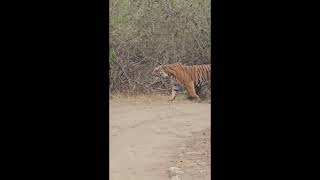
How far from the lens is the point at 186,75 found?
9.52m

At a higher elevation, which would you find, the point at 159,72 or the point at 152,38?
the point at 152,38

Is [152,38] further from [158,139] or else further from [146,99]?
[158,139]

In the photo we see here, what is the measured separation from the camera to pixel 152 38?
10.2 meters

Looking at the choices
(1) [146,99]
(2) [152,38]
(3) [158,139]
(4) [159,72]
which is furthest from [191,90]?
(3) [158,139]

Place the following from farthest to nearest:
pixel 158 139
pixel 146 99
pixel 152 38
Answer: pixel 152 38 → pixel 146 99 → pixel 158 139

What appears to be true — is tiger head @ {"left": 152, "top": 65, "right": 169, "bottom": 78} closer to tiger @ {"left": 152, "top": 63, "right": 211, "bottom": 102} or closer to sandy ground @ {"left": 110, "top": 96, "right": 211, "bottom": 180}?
tiger @ {"left": 152, "top": 63, "right": 211, "bottom": 102}

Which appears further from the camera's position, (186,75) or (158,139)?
(186,75)

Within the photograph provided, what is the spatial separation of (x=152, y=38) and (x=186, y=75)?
1.12 m

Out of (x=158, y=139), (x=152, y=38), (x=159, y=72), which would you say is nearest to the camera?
(x=158, y=139)

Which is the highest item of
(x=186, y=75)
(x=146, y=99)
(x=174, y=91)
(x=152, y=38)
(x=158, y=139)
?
(x=152, y=38)

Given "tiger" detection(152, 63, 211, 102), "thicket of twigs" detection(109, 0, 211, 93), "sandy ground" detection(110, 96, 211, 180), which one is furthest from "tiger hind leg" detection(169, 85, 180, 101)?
"thicket of twigs" detection(109, 0, 211, 93)
